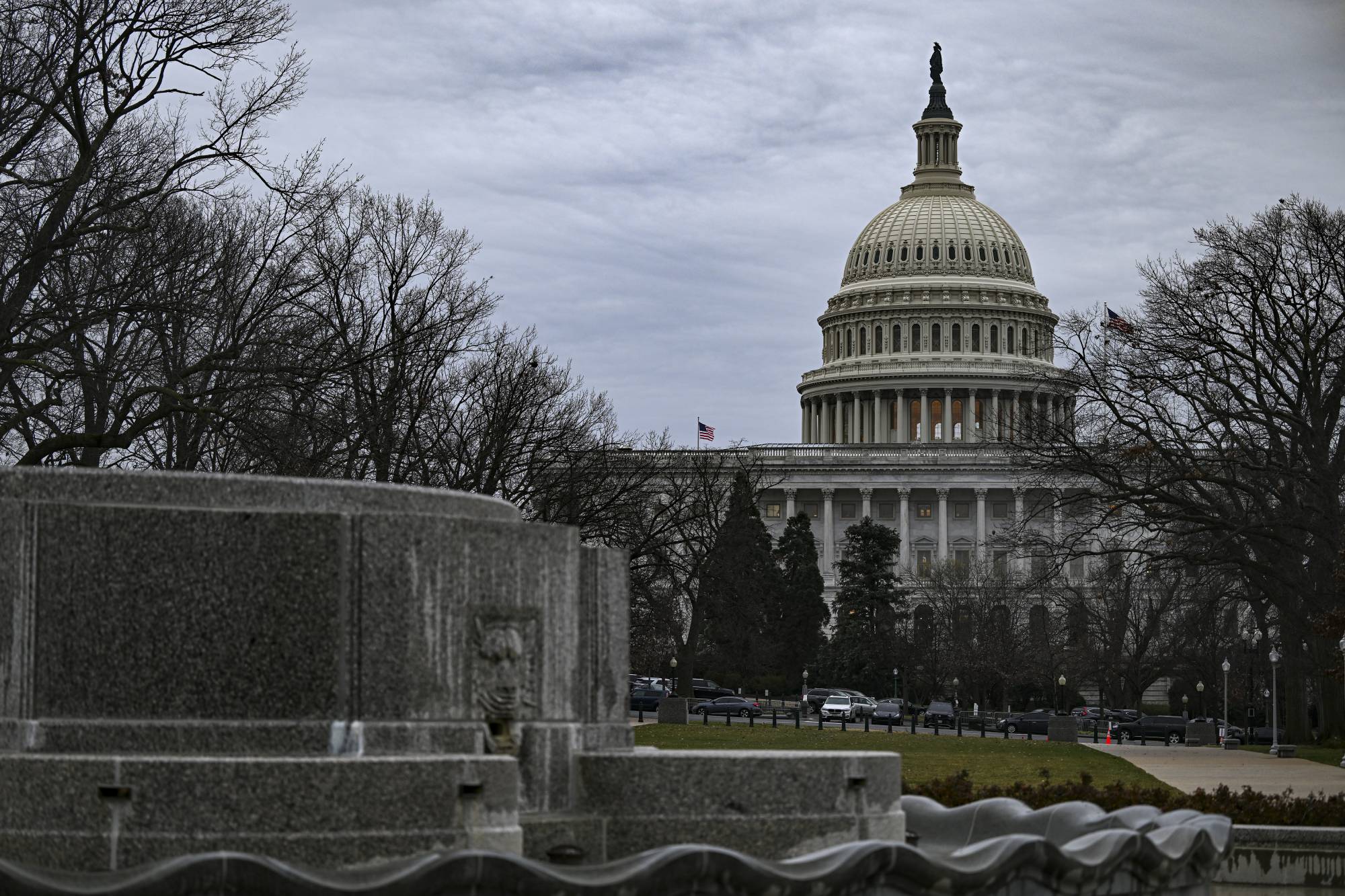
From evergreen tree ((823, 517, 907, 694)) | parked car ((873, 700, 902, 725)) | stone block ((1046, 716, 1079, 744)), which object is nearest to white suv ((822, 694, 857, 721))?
parked car ((873, 700, 902, 725))

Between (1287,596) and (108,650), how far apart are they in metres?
37.9

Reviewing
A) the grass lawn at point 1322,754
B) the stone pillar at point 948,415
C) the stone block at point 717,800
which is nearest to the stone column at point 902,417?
the stone pillar at point 948,415

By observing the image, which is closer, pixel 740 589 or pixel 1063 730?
pixel 1063 730


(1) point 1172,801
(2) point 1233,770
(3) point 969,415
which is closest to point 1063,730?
(2) point 1233,770

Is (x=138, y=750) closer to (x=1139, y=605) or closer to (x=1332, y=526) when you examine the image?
(x=1332, y=526)

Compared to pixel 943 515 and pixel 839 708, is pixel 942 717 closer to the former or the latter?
pixel 839 708

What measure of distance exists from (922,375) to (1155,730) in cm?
8029

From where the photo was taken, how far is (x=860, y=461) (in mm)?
133375

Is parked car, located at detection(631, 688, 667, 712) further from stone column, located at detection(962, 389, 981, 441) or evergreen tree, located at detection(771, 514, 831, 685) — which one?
stone column, located at detection(962, 389, 981, 441)

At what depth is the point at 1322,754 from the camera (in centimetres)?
4259

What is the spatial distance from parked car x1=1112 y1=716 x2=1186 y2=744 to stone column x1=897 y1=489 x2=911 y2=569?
225 feet

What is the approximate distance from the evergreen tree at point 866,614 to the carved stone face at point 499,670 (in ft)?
256

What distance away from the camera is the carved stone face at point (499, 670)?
1035cm

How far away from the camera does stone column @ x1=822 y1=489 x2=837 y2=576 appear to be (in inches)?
5221
